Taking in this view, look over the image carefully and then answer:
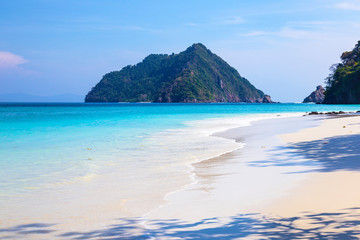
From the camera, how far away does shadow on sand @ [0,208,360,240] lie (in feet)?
16.4

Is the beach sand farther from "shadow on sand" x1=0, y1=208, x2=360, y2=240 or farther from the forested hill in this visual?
the forested hill

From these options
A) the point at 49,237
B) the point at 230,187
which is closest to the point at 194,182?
the point at 230,187

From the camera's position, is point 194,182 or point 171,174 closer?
point 194,182

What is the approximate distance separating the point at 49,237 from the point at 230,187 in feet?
13.9

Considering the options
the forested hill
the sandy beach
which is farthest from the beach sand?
the forested hill

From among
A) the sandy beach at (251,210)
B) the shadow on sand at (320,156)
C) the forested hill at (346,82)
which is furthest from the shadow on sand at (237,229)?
the forested hill at (346,82)

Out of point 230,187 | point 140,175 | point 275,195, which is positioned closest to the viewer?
point 275,195

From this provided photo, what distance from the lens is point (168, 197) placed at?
743cm

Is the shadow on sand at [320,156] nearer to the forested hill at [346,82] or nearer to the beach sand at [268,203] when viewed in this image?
→ the beach sand at [268,203]

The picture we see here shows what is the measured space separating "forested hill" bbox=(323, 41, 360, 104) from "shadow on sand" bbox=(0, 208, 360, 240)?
12496 cm

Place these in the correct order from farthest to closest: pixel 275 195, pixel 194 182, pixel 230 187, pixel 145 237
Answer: pixel 194 182 < pixel 230 187 < pixel 275 195 < pixel 145 237

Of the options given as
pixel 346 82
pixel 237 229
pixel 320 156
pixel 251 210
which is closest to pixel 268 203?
pixel 251 210

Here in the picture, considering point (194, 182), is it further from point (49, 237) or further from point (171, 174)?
point (49, 237)

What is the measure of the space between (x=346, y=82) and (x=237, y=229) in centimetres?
13018
